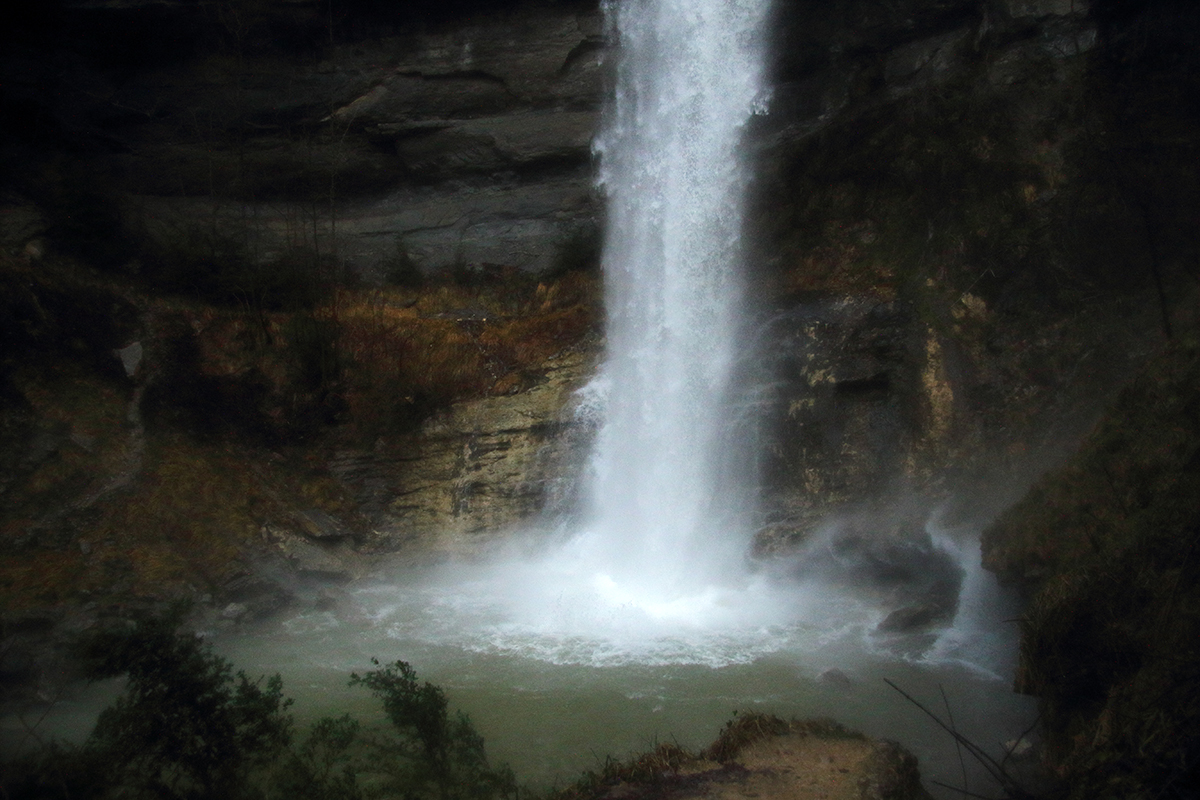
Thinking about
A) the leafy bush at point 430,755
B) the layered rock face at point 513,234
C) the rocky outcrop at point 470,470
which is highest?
the layered rock face at point 513,234

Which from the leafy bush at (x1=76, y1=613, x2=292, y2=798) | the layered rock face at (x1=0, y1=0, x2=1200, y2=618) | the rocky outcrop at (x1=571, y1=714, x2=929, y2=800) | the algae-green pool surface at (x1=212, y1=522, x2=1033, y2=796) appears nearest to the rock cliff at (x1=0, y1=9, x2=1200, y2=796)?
the layered rock face at (x1=0, y1=0, x2=1200, y2=618)

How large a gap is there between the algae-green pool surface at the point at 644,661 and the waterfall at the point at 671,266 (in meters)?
1.96

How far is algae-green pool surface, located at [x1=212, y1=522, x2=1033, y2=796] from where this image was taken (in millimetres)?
9266

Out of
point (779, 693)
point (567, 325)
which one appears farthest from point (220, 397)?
point (779, 693)

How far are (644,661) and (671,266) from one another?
29.8 feet

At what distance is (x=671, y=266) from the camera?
17.0 m

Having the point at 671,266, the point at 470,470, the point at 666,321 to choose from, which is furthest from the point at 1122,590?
the point at 470,470

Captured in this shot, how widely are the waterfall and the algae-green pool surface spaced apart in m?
1.96

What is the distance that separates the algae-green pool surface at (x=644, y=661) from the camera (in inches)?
365

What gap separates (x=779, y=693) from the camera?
10.2 meters

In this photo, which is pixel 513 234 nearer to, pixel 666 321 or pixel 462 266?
pixel 462 266

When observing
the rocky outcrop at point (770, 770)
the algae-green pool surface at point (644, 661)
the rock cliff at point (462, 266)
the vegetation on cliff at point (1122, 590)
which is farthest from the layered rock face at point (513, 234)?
the rocky outcrop at point (770, 770)

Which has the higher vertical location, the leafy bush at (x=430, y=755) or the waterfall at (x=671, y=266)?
the waterfall at (x=671, y=266)

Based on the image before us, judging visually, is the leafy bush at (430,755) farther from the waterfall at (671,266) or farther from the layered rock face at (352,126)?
the layered rock face at (352,126)
